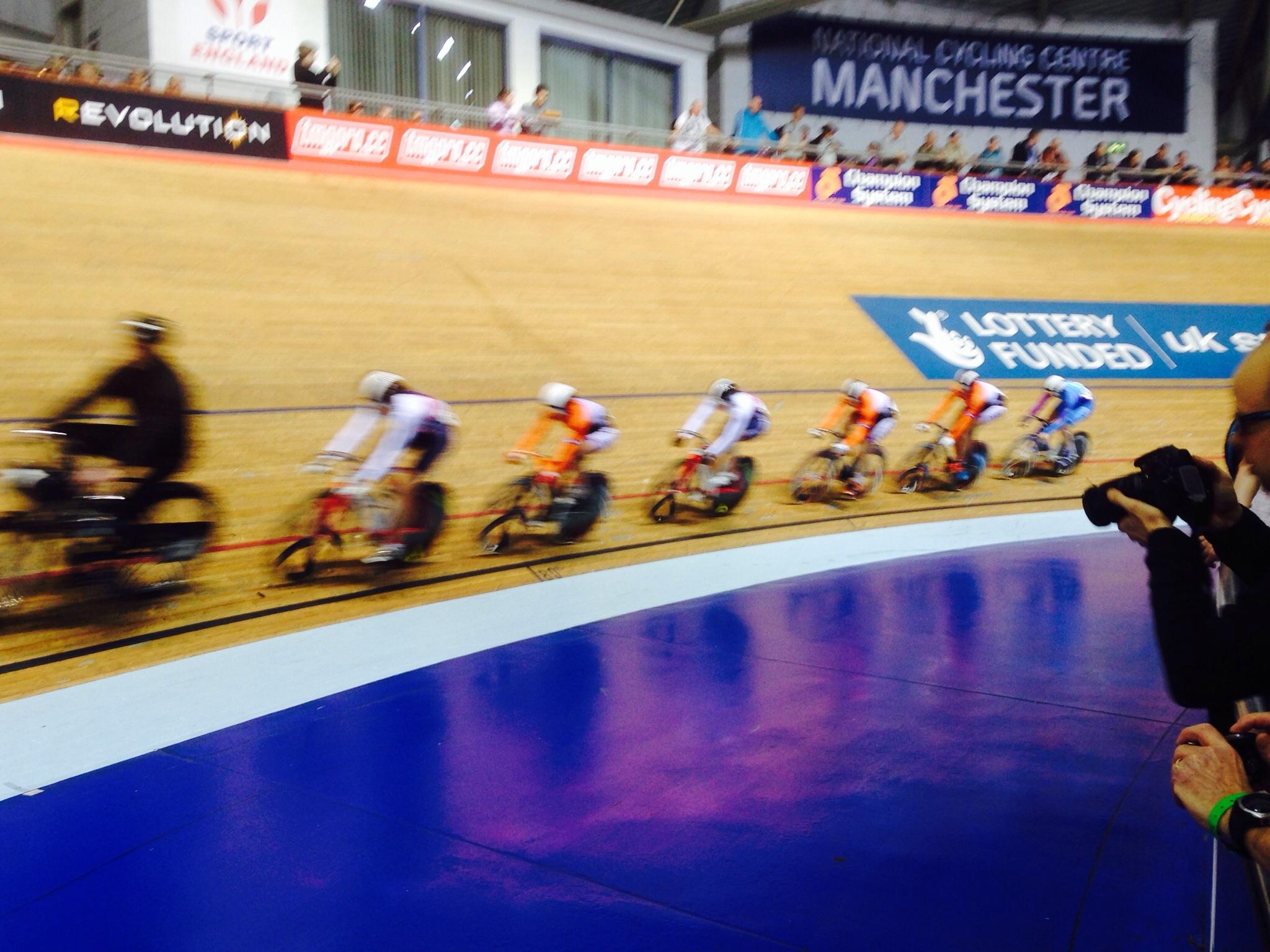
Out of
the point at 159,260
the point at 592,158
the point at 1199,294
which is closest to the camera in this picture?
the point at 159,260

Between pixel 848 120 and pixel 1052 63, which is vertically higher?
pixel 1052 63

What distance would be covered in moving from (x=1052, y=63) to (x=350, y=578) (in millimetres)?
20421

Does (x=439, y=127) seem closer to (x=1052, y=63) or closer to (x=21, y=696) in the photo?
(x=21, y=696)

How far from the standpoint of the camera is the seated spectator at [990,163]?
15062mm

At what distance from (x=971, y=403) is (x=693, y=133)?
7082 mm

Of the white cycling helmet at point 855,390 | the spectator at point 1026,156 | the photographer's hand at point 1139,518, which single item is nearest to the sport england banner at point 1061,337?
the spectator at point 1026,156

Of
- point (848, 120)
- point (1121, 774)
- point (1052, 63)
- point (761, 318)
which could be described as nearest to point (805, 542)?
point (1121, 774)

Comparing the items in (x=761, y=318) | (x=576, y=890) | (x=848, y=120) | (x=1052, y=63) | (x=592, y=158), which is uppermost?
(x=1052, y=63)

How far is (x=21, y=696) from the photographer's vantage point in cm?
370

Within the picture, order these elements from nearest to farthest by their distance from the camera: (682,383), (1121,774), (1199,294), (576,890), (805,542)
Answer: (576,890), (1121,774), (805,542), (682,383), (1199,294)

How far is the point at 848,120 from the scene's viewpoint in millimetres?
18953

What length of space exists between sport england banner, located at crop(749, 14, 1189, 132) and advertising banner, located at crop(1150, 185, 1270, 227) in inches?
206

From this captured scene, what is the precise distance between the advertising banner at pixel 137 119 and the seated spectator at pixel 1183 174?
44.7ft

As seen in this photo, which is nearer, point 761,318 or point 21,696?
point 21,696
